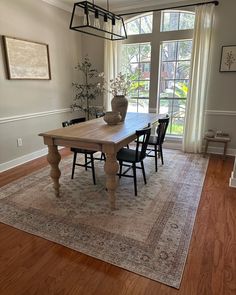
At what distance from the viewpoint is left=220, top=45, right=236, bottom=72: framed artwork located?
148 inches

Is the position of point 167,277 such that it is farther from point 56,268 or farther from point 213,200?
point 213,200

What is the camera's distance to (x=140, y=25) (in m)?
4.46

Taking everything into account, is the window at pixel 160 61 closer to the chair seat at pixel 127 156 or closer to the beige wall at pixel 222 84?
the beige wall at pixel 222 84

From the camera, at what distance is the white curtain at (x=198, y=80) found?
377 centimetres

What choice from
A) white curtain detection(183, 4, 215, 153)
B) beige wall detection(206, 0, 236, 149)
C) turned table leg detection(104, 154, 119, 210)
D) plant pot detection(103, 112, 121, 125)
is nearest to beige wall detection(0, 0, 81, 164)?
plant pot detection(103, 112, 121, 125)

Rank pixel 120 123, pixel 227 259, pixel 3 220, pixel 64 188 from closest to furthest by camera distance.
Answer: pixel 227 259
pixel 3 220
pixel 64 188
pixel 120 123

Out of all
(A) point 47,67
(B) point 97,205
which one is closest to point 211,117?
(B) point 97,205

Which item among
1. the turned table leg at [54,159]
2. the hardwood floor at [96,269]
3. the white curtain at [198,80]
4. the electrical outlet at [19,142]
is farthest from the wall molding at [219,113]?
the electrical outlet at [19,142]

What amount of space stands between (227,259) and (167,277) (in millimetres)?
545

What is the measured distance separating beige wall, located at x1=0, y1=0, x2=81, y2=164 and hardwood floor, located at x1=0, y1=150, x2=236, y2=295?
76.2 inches

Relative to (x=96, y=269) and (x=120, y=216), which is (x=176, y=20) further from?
(x=96, y=269)

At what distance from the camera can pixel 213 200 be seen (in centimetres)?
262

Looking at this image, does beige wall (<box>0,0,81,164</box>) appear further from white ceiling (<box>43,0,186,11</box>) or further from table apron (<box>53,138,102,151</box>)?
table apron (<box>53,138,102,151</box>)

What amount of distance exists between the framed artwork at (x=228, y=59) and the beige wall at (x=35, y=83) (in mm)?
2981
